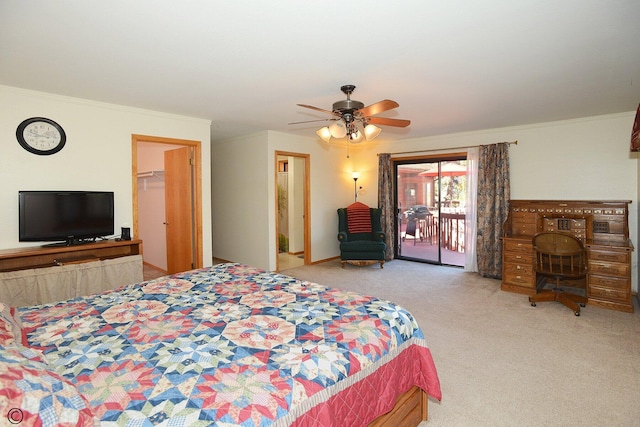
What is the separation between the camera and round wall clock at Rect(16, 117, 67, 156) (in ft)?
11.1

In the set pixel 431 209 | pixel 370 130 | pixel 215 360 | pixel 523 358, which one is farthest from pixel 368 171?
pixel 215 360

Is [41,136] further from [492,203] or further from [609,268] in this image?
[609,268]

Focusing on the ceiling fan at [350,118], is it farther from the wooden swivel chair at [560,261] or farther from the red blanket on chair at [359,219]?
the red blanket on chair at [359,219]

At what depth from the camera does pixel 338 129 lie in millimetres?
3225

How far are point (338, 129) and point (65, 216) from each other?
300cm

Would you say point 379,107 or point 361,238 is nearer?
point 379,107

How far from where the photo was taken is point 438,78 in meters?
3.08

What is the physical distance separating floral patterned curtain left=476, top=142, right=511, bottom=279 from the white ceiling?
1.33 m

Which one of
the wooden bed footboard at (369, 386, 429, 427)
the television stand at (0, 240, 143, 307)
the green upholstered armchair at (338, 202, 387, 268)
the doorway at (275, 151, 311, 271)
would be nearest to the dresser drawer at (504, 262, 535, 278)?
the green upholstered armchair at (338, 202, 387, 268)

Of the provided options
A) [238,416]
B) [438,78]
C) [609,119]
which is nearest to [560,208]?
[609,119]

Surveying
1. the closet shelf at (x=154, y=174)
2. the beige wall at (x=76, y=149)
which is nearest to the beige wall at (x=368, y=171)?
the closet shelf at (x=154, y=174)

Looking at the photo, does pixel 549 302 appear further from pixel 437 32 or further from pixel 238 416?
pixel 238 416

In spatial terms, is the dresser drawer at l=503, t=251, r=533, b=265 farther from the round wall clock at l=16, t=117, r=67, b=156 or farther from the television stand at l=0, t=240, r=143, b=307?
the round wall clock at l=16, t=117, r=67, b=156

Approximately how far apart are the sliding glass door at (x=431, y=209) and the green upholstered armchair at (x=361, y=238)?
27.9 inches
